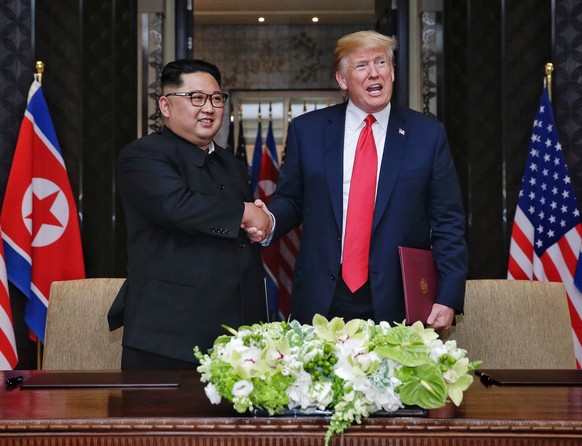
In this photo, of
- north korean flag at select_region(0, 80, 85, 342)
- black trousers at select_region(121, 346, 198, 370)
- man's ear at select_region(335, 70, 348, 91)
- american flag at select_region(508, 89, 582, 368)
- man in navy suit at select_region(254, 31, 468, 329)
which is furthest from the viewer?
american flag at select_region(508, 89, 582, 368)

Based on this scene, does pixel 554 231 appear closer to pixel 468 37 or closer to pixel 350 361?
pixel 468 37

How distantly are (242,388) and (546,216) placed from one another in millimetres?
2973

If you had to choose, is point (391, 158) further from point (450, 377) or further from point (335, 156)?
point (450, 377)

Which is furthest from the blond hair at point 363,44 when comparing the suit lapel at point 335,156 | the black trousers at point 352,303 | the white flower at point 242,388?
the white flower at point 242,388

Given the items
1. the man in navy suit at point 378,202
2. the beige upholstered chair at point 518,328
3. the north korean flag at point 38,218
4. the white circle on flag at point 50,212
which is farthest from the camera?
the white circle on flag at point 50,212

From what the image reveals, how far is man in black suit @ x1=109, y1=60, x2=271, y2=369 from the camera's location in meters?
2.34

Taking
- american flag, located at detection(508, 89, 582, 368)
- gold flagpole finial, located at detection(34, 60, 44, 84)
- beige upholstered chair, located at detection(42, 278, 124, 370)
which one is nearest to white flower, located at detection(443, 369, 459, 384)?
beige upholstered chair, located at detection(42, 278, 124, 370)

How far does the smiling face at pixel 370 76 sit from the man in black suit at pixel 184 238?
1.34 ft

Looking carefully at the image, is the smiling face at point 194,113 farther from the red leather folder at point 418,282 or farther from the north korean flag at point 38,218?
the north korean flag at point 38,218

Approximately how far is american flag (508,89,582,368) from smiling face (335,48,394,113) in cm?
168

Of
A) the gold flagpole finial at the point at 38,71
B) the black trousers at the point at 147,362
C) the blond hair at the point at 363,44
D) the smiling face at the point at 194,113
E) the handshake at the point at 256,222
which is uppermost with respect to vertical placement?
the gold flagpole finial at the point at 38,71

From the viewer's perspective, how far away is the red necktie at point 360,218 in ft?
8.41

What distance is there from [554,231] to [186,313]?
2.29m

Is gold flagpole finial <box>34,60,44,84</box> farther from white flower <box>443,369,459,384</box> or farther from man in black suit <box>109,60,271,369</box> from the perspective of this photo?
white flower <box>443,369,459,384</box>
